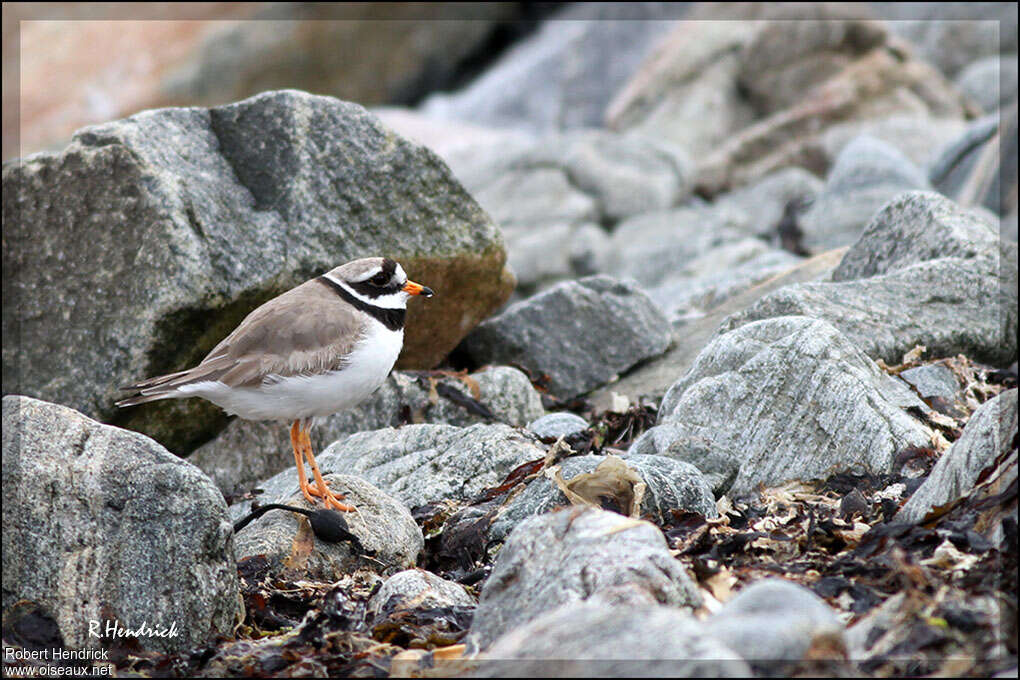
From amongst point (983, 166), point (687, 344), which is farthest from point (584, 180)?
point (687, 344)

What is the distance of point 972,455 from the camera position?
4.72 m

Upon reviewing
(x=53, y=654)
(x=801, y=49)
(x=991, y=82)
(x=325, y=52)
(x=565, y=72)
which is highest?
(x=325, y=52)

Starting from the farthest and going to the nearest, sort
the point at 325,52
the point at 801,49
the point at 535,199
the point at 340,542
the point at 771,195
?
the point at 325,52 → the point at 801,49 → the point at 535,199 → the point at 771,195 → the point at 340,542

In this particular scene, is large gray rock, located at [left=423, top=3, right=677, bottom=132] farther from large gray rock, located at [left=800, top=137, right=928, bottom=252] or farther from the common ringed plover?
the common ringed plover

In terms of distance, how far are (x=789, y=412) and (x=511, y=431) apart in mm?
1705

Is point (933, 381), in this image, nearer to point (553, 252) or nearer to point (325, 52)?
point (553, 252)

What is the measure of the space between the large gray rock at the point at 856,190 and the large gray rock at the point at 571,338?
4.35m

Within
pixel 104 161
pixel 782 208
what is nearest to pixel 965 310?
pixel 104 161

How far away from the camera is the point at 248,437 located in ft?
27.1

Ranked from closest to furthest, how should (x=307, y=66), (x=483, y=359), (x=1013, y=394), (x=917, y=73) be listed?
(x=1013, y=394) < (x=483, y=359) < (x=917, y=73) < (x=307, y=66)

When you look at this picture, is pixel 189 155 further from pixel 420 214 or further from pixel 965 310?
pixel 965 310

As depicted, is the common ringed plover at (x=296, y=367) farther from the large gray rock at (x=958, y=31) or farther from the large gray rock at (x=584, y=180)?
the large gray rock at (x=958, y=31)

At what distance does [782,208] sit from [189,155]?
9806 millimetres

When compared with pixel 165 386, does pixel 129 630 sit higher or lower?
lower
